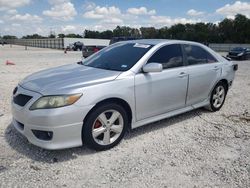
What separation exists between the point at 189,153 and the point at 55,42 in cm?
5164

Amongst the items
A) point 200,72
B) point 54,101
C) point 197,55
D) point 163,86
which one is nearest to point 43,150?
point 54,101

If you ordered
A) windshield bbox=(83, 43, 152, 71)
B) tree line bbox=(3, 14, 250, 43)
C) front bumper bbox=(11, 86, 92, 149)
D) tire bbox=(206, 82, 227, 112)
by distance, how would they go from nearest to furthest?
front bumper bbox=(11, 86, 92, 149)
windshield bbox=(83, 43, 152, 71)
tire bbox=(206, 82, 227, 112)
tree line bbox=(3, 14, 250, 43)

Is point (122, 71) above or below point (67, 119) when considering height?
above

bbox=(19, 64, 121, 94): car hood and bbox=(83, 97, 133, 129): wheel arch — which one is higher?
bbox=(19, 64, 121, 94): car hood

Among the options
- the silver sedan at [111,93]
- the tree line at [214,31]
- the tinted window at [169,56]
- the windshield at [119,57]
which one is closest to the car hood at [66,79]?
the silver sedan at [111,93]

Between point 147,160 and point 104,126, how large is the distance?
2.52 ft

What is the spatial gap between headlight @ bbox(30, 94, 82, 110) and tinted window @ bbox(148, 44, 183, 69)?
1535 mm

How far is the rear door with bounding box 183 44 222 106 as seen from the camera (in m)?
4.94

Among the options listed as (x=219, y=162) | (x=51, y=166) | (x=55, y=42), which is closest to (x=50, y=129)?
(x=51, y=166)

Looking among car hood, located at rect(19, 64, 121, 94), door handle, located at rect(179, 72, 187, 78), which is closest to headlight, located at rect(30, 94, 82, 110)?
car hood, located at rect(19, 64, 121, 94)

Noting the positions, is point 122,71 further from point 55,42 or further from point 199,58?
point 55,42

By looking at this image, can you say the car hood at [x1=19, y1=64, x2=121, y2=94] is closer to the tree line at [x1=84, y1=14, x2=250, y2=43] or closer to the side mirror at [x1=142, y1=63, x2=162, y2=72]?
the side mirror at [x1=142, y1=63, x2=162, y2=72]

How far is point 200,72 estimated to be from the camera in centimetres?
507

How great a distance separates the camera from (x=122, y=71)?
13.0 feet
